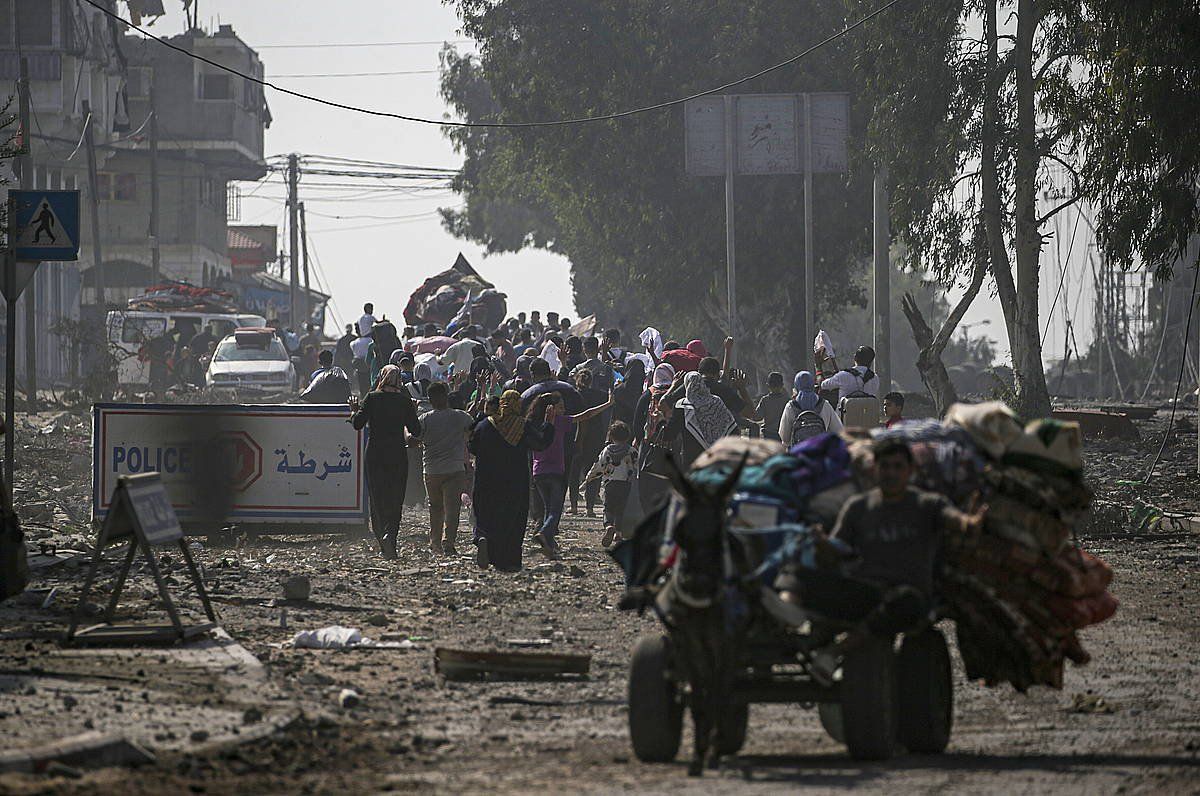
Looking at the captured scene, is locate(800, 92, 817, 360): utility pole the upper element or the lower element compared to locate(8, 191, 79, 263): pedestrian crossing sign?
upper

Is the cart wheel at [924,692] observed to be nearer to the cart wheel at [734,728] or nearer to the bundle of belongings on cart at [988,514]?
the bundle of belongings on cart at [988,514]

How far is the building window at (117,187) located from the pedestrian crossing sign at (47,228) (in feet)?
196

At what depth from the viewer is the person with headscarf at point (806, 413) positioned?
1722 centimetres

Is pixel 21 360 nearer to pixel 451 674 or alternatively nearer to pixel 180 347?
pixel 180 347

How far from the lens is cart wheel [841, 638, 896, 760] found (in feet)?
26.2

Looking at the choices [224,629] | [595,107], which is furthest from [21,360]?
[224,629]

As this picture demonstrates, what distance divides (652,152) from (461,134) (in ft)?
101

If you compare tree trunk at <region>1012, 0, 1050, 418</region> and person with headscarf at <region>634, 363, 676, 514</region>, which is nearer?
person with headscarf at <region>634, 363, 676, 514</region>

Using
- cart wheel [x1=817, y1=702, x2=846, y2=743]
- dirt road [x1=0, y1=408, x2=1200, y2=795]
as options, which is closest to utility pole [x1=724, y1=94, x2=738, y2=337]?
dirt road [x1=0, y1=408, x2=1200, y2=795]

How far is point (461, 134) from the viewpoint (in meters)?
75.3

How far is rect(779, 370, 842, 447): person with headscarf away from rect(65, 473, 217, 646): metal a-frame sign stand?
6.84 m

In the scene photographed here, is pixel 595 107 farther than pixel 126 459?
Yes

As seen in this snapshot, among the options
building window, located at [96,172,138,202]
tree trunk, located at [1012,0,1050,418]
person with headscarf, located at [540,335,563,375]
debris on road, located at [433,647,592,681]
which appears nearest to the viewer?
debris on road, located at [433,647,592,681]

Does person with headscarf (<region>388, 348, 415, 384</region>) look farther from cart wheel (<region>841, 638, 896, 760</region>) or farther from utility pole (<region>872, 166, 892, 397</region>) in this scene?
cart wheel (<region>841, 638, 896, 760</region>)
